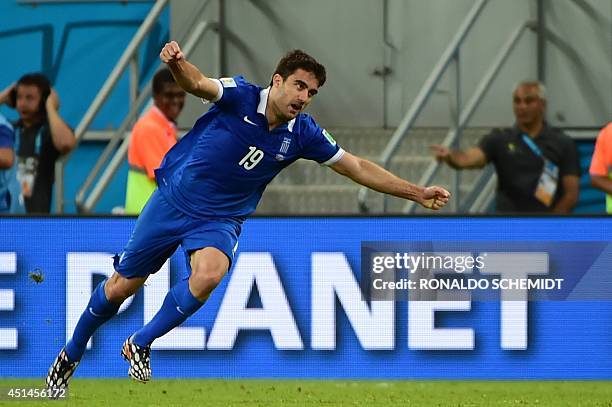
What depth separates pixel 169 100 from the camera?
1208 cm

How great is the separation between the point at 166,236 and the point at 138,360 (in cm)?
75

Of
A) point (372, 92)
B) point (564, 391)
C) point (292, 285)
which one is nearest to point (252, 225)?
point (292, 285)

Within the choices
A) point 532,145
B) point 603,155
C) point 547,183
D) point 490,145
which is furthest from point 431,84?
point 603,155

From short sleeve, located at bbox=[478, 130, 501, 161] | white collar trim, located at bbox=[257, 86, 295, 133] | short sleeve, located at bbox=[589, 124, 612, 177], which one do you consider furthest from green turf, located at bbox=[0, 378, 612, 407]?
white collar trim, located at bbox=[257, 86, 295, 133]

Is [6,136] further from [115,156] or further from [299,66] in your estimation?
[299,66]

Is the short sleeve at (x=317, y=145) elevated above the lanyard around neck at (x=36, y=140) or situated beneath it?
situated beneath

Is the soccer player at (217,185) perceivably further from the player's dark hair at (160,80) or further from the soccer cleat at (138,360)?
the player's dark hair at (160,80)

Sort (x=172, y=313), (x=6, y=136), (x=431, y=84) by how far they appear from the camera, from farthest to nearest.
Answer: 1. (x=431, y=84)
2. (x=6, y=136)
3. (x=172, y=313)

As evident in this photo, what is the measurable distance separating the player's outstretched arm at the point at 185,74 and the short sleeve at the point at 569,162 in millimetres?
3963

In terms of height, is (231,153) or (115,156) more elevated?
(115,156)

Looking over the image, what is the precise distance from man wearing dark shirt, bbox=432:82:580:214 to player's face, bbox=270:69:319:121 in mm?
3112

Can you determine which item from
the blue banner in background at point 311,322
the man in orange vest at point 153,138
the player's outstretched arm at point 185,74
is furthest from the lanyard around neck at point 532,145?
the player's outstretched arm at point 185,74

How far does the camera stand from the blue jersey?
965 cm

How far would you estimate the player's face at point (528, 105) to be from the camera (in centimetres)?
1248
